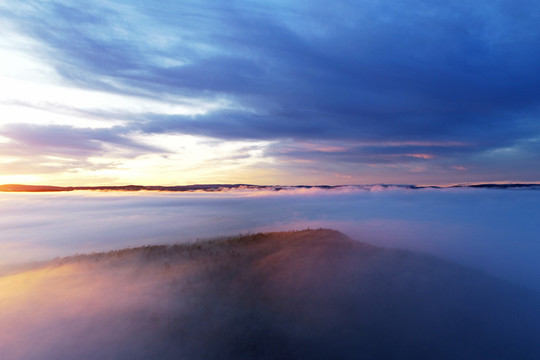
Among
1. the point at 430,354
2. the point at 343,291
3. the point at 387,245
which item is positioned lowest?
the point at 430,354

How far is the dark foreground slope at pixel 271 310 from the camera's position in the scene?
1531cm

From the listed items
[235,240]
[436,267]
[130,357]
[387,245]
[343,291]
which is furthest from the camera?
[235,240]

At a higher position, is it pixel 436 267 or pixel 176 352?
pixel 436 267

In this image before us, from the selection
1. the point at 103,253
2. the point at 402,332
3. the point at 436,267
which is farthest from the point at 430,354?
the point at 103,253

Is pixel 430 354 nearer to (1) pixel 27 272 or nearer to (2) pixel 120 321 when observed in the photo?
(2) pixel 120 321

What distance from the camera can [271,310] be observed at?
18.2m

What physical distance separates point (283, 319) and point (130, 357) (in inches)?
318

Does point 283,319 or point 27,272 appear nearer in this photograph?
point 283,319

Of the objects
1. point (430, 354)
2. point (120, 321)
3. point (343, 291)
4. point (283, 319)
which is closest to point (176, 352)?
point (120, 321)

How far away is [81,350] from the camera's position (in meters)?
15.0

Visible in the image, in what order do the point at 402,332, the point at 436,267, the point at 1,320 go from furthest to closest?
the point at 436,267, the point at 1,320, the point at 402,332

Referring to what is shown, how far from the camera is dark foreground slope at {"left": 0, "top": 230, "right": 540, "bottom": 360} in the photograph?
50.2 feet

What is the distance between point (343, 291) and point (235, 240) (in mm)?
15738

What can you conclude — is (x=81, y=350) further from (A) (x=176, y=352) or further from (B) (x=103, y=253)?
(B) (x=103, y=253)
